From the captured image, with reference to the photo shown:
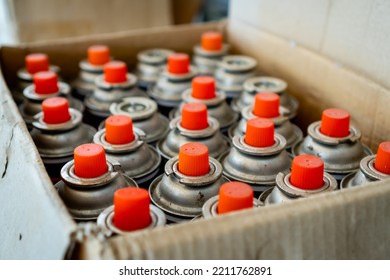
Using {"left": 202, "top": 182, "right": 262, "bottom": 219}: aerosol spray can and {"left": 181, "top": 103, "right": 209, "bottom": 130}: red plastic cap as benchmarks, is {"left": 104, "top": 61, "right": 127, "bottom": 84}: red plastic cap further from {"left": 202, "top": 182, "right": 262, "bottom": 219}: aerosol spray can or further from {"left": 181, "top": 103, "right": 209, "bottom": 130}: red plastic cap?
{"left": 202, "top": 182, "right": 262, "bottom": 219}: aerosol spray can

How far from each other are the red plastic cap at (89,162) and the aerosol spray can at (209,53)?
627mm

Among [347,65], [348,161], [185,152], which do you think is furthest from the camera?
[347,65]

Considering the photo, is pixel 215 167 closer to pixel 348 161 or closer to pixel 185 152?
pixel 185 152

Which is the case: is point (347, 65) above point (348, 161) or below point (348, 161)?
above

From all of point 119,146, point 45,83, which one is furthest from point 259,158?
point 45,83

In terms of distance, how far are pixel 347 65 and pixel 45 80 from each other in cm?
67

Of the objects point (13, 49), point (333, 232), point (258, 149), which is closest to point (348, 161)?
point (258, 149)

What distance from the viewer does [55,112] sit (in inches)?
35.8

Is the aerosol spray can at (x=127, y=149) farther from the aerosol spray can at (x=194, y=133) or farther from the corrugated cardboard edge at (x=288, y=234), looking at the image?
the corrugated cardboard edge at (x=288, y=234)

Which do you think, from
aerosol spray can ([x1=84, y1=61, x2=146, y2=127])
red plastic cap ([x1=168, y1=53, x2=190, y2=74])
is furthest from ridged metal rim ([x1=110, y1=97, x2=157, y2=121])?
red plastic cap ([x1=168, y1=53, x2=190, y2=74])

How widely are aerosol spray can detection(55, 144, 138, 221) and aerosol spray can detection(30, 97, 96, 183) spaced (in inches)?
6.9
